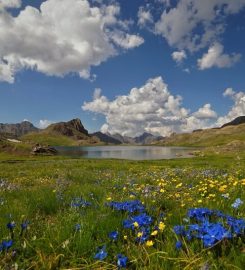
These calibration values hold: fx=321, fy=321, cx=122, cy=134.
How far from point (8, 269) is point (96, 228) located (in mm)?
1654

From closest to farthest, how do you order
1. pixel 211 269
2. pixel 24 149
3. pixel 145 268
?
1. pixel 211 269
2. pixel 145 268
3. pixel 24 149

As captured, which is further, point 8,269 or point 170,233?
point 170,233

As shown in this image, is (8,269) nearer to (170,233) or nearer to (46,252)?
(46,252)

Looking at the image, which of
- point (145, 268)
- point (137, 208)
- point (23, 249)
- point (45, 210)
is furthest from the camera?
point (45, 210)

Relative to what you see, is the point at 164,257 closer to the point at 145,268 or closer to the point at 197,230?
the point at 145,268

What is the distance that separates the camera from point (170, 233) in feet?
15.4

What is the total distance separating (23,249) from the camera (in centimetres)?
451

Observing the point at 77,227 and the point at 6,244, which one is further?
the point at 77,227

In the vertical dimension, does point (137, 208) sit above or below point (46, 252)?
above

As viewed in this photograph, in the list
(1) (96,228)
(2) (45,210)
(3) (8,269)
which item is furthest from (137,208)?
(2) (45,210)

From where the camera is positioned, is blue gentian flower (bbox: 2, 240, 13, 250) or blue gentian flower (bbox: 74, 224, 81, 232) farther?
blue gentian flower (bbox: 74, 224, 81, 232)

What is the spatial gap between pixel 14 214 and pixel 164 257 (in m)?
4.09

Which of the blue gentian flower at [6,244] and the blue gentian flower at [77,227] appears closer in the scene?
the blue gentian flower at [6,244]

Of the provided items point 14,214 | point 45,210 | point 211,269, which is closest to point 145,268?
point 211,269
